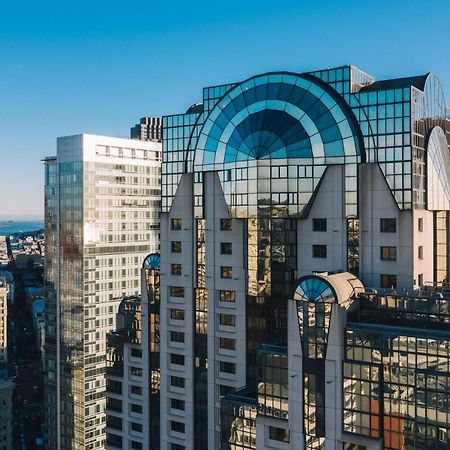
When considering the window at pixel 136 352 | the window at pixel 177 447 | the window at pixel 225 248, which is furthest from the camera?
the window at pixel 136 352

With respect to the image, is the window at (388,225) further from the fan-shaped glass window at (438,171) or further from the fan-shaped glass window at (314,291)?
the fan-shaped glass window at (314,291)

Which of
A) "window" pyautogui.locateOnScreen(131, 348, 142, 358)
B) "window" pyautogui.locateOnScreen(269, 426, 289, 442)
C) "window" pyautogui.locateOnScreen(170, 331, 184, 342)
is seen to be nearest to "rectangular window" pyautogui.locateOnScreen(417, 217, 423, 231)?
"window" pyautogui.locateOnScreen(269, 426, 289, 442)

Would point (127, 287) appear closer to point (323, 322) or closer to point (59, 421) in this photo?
point (59, 421)

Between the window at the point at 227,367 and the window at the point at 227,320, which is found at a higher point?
the window at the point at 227,320

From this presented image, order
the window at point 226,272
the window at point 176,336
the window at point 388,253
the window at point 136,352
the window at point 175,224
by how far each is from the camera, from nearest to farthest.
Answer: the window at point 388,253 → the window at point 226,272 → the window at point 176,336 → the window at point 175,224 → the window at point 136,352

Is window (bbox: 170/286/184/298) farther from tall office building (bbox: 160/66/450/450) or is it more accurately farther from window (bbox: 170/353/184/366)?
window (bbox: 170/353/184/366)

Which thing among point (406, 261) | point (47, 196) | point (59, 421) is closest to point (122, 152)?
point (47, 196)

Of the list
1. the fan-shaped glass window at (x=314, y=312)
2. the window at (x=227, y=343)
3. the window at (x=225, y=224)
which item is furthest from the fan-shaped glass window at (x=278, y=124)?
the window at (x=227, y=343)
